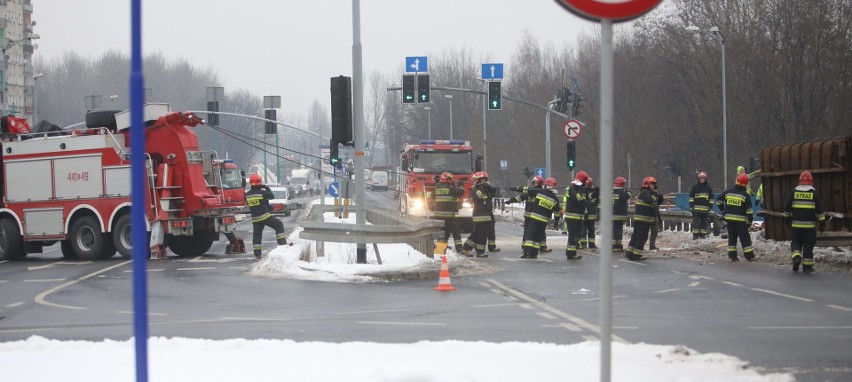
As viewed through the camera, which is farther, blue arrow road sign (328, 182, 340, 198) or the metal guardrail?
blue arrow road sign (328, 182, 340, 198)

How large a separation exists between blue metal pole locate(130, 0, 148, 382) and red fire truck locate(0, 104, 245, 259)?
18.3 metres

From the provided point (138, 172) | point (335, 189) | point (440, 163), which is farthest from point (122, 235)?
point (138, 172)

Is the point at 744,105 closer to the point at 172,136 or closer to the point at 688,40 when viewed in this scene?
the point at 688,40

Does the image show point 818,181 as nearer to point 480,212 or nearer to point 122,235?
point 480,212

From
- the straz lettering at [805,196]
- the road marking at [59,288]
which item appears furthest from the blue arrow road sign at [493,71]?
the straz lettering at [805,196]

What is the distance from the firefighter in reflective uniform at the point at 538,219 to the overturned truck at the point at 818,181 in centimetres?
422

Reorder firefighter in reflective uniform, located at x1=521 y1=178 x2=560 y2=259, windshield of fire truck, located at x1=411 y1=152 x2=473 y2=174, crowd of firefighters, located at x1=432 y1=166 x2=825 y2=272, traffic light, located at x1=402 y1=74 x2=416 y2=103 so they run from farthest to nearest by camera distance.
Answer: windshield of fire truck, located at x1=411 y1=152 x2=473 y2=174, traffic light, located at x1=402 y1=74 x2=416 y2=103, firefighter in reflective uniform, located at x1=521 y1=178 x2=560 y2=259, crowd of firefighters, located at x1=432 y1=166 x2=825 y2=272

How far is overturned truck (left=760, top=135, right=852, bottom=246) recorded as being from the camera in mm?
18375

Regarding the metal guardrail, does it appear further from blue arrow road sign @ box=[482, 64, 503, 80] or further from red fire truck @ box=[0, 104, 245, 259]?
blue arrow road sign @ box=[482, 64, 503, 80]

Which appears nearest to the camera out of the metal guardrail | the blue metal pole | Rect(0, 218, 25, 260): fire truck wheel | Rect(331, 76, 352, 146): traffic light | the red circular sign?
the blue metal pole

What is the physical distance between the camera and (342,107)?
18781mm

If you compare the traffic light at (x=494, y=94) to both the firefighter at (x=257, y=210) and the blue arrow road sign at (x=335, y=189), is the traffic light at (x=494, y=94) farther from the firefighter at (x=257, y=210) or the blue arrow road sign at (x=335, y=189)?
the firefighter at (x=257, y=210)

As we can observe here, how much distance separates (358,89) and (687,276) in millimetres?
6818

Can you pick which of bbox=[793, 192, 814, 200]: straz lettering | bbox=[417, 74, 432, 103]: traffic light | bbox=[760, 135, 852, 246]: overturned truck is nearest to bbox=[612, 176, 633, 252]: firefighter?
bbox=[760, 135, 852, 246]: overturned truck
